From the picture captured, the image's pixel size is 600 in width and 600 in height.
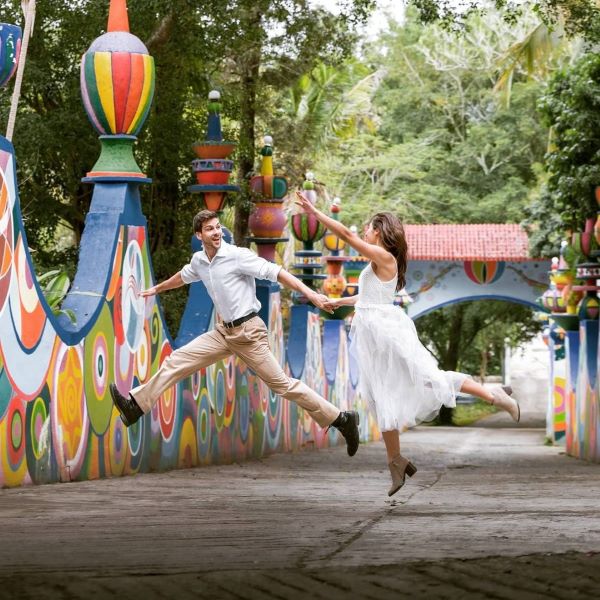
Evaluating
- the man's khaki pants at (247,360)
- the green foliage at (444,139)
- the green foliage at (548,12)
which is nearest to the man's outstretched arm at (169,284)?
the man's khaki pants at (247,360)

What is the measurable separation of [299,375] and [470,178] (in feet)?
103

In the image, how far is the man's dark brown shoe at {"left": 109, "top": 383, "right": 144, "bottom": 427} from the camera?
32.0 ft

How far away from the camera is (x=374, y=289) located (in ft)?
29.3

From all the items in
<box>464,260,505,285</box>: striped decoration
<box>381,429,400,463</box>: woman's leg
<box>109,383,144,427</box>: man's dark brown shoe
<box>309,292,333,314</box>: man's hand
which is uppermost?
<box>464,260,505,285</box>: striped decoration

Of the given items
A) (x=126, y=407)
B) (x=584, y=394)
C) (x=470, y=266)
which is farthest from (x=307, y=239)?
(x=470, y=266)

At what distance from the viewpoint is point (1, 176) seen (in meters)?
8.69

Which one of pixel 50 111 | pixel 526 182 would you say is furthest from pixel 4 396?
pixel 526 182

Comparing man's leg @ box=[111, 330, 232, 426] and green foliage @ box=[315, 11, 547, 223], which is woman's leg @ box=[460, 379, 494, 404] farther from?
green foliage @ box=[315, 11, 547, 223]

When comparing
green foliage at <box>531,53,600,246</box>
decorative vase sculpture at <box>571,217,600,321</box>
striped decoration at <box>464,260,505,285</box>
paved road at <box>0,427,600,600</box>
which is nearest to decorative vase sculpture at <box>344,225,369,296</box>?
green foliage at <box>531,53,600,246</box>

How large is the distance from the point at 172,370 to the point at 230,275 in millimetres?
838

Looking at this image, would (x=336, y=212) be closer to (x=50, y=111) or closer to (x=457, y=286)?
(x=50, y=111)

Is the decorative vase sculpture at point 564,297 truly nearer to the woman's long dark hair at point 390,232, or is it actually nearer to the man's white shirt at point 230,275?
the man's white shirt at point 230,275

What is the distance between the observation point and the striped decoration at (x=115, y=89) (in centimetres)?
1105

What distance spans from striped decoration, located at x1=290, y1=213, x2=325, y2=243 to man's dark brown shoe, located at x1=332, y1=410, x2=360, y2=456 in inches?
427
